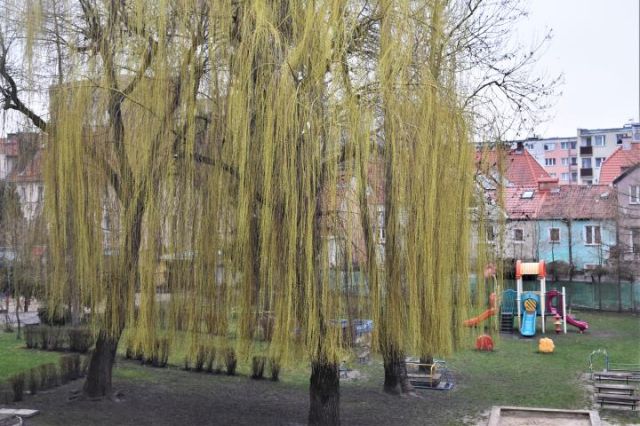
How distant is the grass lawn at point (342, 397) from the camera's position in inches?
439

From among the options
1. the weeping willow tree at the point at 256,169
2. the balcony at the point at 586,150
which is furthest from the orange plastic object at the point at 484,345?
the balcony at the point at 586,150

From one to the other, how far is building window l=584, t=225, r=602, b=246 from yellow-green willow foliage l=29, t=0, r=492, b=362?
2684 centimetres

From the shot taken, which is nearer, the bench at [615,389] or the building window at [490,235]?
the building window at [490,235]

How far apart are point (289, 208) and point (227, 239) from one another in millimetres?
1160

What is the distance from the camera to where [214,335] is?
9000 mm

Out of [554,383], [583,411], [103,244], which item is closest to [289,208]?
[103,244]

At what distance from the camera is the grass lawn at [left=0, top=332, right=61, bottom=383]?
15408 millimetres

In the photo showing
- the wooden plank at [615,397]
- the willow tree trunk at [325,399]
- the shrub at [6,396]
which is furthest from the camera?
the wooden plank at [615,397]

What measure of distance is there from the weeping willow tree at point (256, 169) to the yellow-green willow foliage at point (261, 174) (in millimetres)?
26

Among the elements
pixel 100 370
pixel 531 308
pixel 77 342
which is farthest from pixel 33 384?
pixel 531 308

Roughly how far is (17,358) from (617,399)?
14173 millimetres

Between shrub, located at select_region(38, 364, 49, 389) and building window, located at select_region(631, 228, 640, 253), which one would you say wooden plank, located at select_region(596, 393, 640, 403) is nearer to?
shrub, located at select_region(38, 364, 49, 389)

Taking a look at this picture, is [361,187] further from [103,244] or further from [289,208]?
[103,244]

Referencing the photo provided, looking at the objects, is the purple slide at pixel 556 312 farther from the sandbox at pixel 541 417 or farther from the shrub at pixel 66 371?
the shrub at pixel 66 371
